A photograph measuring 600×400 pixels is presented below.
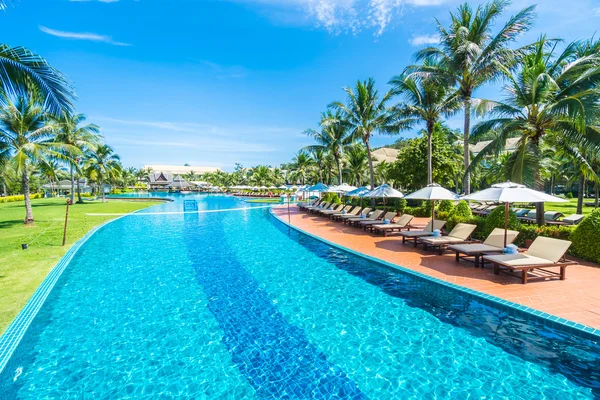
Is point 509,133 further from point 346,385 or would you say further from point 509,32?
point 346,385

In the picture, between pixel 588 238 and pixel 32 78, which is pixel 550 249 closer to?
pixel 588 238

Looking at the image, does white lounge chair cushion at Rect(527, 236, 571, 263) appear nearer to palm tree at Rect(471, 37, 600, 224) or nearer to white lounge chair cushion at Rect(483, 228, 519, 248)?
white lounge chair cushion at Rect(483, 228, 519, 248)

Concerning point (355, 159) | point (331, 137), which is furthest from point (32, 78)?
point (355, 159)

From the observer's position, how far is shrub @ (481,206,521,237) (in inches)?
386

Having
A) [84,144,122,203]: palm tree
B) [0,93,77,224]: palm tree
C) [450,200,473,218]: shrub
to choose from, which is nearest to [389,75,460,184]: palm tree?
[450,200,473,218]: shrub

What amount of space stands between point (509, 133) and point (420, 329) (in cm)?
987

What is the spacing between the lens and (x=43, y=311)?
5.90m

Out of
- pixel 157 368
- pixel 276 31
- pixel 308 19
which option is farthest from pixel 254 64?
pixel 157 368

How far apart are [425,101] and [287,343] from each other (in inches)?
639

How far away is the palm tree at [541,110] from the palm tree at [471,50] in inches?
46.6

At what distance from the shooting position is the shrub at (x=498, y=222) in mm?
9797

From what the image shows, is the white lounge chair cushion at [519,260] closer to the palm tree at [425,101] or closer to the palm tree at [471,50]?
the palm tree at [471,50]

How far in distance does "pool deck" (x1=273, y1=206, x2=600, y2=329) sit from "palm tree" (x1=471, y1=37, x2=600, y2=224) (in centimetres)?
449

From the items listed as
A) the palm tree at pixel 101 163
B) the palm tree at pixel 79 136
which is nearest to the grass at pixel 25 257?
the palm tree at pixel 79 136
